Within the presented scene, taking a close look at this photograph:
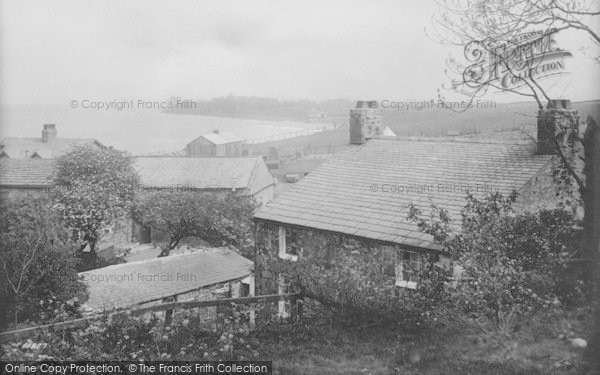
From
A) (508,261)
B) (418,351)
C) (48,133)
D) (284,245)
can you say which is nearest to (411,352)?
(418,351)

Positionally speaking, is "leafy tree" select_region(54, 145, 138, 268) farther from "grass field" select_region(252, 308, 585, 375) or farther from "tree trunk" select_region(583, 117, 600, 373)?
"tree trunk" select_region(583, 117, 600, 373)

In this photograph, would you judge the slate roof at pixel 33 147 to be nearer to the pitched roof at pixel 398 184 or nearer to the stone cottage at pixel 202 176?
the stone cottage at pixel 202 176

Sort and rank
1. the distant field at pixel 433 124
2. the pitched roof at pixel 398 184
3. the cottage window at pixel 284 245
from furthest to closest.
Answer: the distant field at pixel 433 124 < the cottage window at pixel 284 245 < the pitched roof at pixel 398 184

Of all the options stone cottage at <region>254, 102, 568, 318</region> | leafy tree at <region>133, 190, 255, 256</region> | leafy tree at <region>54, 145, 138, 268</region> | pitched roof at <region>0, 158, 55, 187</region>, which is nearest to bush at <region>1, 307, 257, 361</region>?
stone cottage at <region>254, 102, 568, 318</region>

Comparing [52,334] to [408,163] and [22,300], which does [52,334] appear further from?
[408,163]

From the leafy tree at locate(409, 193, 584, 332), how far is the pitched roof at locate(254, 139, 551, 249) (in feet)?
11.6

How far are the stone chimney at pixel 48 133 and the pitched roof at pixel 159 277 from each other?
41041 millimetres

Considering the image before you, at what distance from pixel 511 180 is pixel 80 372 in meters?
14.2

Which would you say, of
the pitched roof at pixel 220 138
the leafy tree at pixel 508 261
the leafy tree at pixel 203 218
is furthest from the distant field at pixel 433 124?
the leafy tree at pixel 508 261

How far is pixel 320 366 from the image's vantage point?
30.3ft

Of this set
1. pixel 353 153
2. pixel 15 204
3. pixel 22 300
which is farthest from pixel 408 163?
pixel 15 204

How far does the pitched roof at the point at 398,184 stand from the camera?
17.5 meters

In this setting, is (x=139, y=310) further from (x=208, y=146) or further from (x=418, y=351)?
(x=208, y=146)

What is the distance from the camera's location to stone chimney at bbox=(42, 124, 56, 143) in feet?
198
